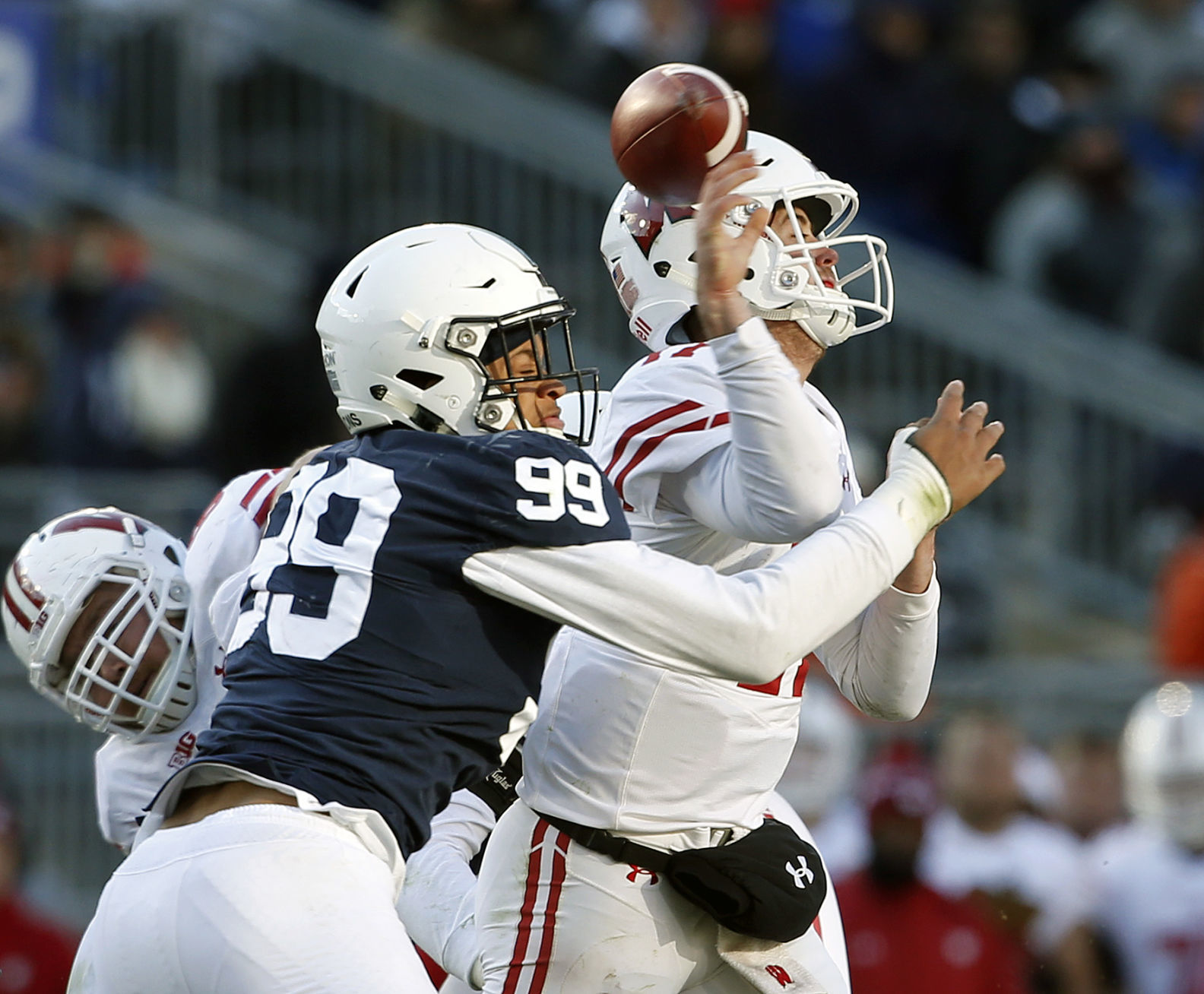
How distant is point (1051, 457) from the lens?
918cm

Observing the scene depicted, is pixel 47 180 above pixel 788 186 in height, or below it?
below

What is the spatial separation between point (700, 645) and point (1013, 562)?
5.95 m

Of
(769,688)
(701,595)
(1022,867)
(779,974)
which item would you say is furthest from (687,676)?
(1022,867)

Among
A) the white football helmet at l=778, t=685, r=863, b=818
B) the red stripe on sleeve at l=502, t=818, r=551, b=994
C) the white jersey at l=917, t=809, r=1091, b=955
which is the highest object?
the red stripe on sleeve at l=502, t=818, r=551, b=994

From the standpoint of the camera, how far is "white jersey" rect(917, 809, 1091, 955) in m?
7.02

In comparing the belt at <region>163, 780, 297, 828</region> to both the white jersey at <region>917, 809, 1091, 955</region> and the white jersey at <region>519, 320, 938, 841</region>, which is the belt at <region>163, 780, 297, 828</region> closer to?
the white jersey at <region>519, 320, 938, 841</region>

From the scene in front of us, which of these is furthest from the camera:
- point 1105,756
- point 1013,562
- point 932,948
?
point 1013,562

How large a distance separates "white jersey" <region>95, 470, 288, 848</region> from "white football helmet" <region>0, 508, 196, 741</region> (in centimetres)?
4

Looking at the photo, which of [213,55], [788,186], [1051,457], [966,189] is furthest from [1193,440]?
[788,186]

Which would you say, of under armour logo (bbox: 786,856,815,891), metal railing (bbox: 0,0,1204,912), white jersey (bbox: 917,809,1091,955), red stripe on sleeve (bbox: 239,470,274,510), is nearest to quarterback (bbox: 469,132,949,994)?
under armour logo (bbox: 786,856,815,891)

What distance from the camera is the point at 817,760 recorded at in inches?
277

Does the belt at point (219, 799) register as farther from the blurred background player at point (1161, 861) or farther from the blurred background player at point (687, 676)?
the blurred background player at point (1161, 861)

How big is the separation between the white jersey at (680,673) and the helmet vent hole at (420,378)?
385 millimetres

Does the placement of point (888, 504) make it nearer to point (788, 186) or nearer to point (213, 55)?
point (788, 186)
